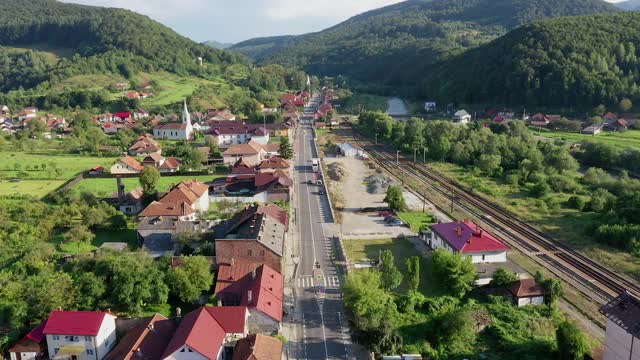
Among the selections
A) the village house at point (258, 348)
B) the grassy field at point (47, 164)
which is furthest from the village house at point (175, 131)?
the village house at point (258, 348)

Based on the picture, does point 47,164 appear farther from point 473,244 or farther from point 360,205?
point 473,244

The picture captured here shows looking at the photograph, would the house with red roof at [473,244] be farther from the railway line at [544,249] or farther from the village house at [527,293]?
the railway line at [544,249]

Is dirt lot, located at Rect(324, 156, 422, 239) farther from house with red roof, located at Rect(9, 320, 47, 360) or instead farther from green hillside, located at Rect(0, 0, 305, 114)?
green hillside, located at Rect(0, 0, 305, 114)

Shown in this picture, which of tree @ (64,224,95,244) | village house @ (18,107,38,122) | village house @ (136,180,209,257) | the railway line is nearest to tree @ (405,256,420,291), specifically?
the railway line

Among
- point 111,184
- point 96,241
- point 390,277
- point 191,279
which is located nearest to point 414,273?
point 390,277

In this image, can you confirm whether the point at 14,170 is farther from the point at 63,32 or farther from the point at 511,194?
the point at 63,32

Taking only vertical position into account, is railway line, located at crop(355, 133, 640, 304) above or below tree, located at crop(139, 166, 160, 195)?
below
